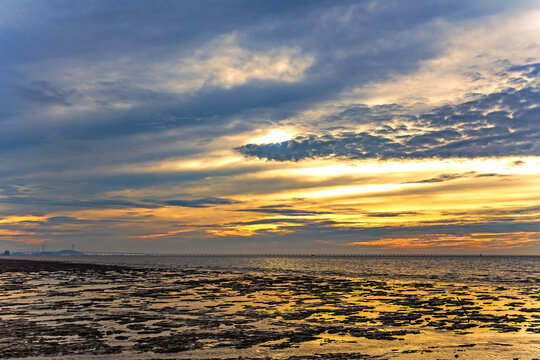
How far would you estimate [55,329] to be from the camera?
23.4 meters

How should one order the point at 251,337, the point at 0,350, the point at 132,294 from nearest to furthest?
the point at 0,350
the point at 251,337
the point at 132,294

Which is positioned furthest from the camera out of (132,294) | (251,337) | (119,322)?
(132,294)

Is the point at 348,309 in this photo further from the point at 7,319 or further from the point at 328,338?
the point at 7,319

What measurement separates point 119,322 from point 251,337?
361 inches

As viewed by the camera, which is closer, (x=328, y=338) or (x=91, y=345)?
(x=91, y=345)

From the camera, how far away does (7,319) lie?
2639 cm

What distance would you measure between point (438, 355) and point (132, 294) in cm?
3229

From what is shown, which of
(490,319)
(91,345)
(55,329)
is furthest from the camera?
(490,319)

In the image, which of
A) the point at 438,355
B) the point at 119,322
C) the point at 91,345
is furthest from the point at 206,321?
the point at 438,355

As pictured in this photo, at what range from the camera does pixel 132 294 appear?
42.8 m

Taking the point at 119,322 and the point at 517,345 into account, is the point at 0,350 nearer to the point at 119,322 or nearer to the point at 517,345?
the point at 119,322

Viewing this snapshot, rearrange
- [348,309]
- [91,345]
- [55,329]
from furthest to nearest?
[348,309] → [55,329] → [91,345]

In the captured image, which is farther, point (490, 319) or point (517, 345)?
point (490, 319)

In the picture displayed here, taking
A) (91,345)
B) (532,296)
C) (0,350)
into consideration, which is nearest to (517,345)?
(91,345)
